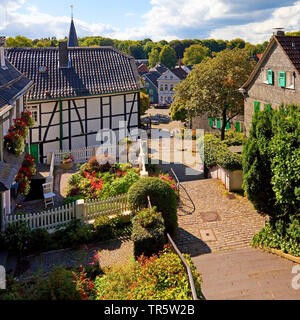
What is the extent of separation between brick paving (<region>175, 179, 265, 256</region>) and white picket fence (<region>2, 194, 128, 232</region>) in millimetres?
2763

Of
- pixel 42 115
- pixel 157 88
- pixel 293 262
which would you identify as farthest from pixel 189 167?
pixel 157 88

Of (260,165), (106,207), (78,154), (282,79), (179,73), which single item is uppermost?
(179,73)

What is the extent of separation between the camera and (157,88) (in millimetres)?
73938

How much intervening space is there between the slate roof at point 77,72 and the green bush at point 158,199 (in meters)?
12.2

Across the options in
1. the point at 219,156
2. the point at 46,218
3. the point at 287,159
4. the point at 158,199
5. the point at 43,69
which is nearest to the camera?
the point at 287,159

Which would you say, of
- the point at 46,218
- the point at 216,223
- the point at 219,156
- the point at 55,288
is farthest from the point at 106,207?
the point at 219,156

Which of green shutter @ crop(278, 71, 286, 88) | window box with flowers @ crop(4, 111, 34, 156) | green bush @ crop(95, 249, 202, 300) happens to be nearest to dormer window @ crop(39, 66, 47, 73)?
window box with flowers @ crop(4, 111, 34, 156)

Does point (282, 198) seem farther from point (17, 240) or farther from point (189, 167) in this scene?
point (189, 167)

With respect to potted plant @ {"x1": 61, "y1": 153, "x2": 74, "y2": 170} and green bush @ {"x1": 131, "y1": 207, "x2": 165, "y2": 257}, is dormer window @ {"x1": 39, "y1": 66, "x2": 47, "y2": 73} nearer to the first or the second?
potted plant @ {"x1": 61, "y1": 153, "x2": 74, "y2": 170}

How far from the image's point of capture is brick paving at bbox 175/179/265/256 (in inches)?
473

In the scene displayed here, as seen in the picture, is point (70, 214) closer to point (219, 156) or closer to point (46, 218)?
point (46, 218)

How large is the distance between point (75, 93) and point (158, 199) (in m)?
13.2

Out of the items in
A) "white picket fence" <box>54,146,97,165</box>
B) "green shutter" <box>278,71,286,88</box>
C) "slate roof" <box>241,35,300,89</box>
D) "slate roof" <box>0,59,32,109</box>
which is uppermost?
"slate roof" <box>241,35,300,89</box>

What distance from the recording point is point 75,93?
73.9 feet
